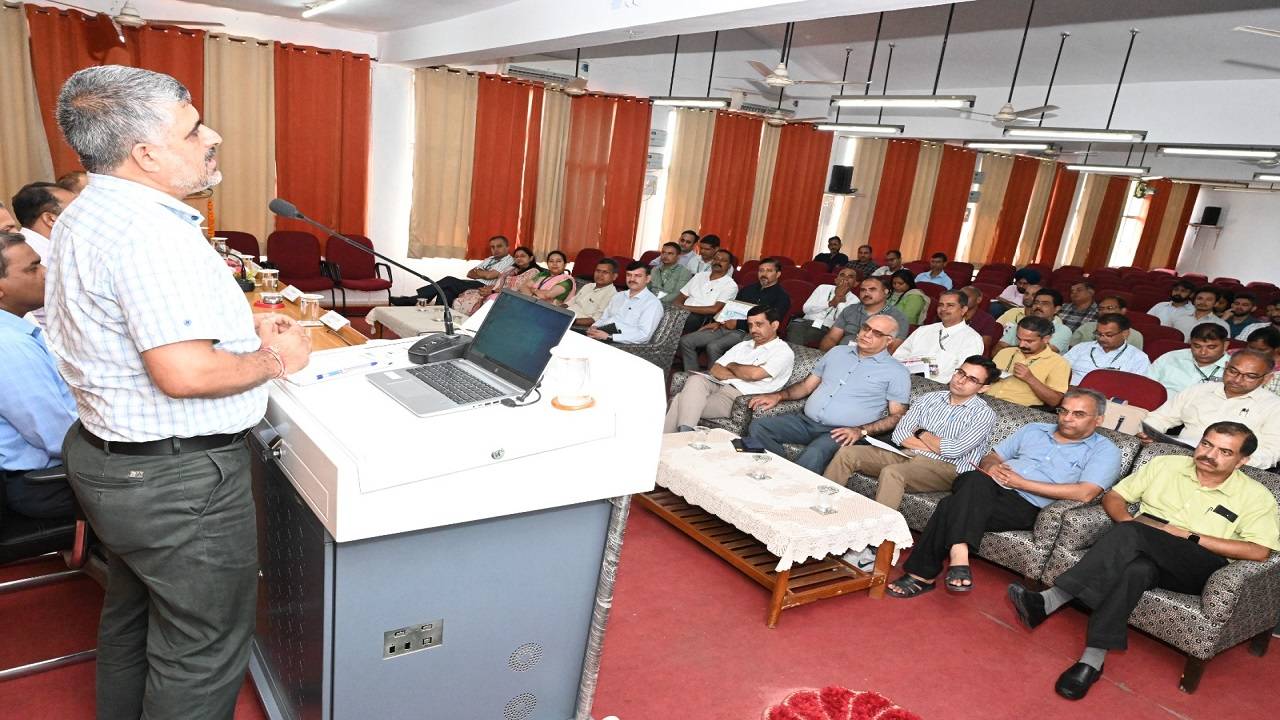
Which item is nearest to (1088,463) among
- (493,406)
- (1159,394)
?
(1159,394)

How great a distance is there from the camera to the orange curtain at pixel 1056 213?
15297 millimetres

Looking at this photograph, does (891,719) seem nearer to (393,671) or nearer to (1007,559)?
(1007,559)

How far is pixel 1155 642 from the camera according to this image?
321 centimetres

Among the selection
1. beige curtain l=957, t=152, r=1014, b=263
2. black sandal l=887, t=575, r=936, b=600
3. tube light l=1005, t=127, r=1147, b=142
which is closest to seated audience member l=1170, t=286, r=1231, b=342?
tube light l=1005, t=127, r=1147, b=142

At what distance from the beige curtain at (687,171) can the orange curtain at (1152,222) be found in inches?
506

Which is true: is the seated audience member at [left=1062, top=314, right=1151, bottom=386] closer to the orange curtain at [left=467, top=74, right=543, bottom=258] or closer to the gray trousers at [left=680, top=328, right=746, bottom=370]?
the gray trousers at [left=680, top=328, right=746, bottom=370]

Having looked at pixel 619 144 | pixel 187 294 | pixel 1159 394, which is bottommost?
pixel 1159 394

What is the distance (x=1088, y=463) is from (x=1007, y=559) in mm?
580

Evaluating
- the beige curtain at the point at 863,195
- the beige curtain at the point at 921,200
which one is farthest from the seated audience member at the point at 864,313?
the beige curtain at the point at 921,200

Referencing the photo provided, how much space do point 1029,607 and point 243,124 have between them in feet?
25.2

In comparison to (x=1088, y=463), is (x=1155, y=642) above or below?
below

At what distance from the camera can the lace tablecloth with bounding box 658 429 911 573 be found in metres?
2.99

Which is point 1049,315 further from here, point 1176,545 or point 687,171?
point 687,171

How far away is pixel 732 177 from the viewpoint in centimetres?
1072
